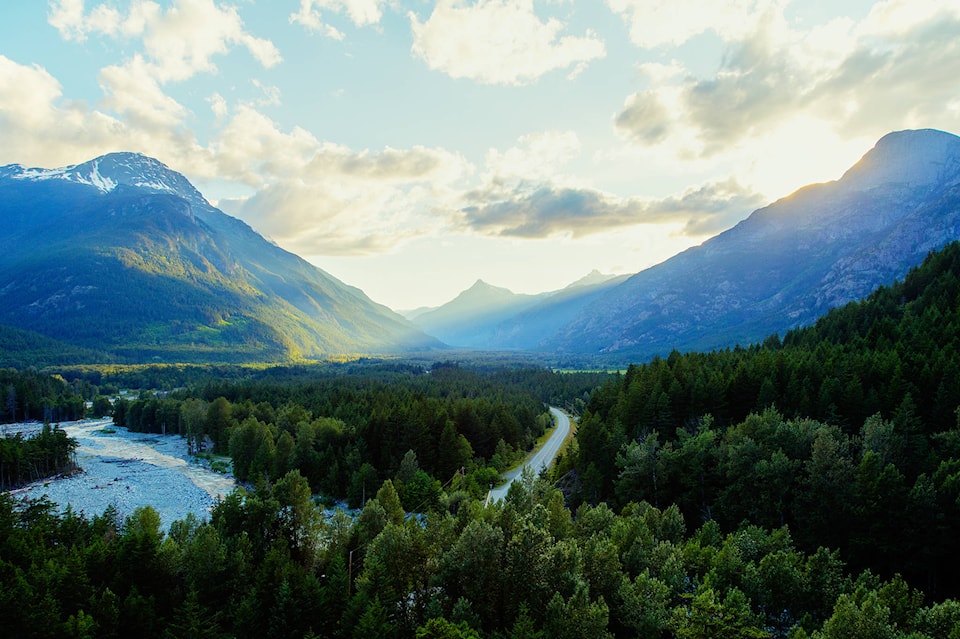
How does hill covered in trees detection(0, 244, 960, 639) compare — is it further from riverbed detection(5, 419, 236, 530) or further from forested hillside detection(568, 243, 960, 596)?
riverbed detection(5, 419, 236, 530)

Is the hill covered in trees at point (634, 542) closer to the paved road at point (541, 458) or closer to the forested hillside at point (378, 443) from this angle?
the forested hillside at point (378, 443)

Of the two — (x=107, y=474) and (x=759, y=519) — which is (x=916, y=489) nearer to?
(x=759, y=519)

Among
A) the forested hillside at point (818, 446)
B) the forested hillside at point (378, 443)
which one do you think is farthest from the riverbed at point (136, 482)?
the forested hillside at point (818, 446)

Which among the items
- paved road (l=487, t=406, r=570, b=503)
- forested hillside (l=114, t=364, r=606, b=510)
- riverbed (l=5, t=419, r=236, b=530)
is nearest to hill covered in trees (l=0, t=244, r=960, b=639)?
forested hillside (l=114, t=364, r=606, b=510)

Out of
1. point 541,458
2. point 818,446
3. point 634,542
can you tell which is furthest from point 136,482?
point 818,446

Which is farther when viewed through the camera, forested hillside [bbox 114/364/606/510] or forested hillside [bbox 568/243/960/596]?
forested hillside [bbox 114/364/606/510]

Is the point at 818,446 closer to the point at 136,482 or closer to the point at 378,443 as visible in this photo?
the point at 378,443

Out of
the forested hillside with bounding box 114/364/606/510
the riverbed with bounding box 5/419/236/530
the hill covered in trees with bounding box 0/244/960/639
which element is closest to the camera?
the hill covered in trees with bounding box 0/244/960/639
